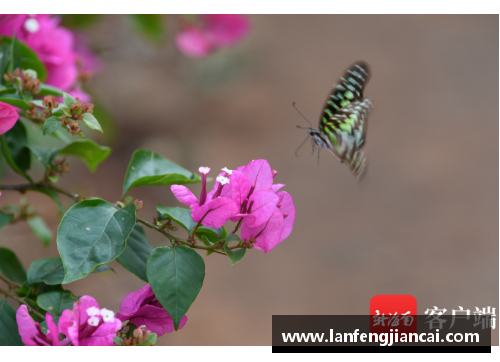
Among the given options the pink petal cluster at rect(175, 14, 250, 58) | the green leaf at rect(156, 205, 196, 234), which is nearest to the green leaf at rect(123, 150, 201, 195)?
the green leaf at rect(156, 205, 196, 234)

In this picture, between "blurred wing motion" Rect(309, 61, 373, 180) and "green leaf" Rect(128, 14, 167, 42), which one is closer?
"blurred wing motion" Rect(309, 61, 373, 180)

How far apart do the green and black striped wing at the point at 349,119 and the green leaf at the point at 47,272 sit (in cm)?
45

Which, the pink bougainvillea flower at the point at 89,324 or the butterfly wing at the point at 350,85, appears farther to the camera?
the butterfly wing at the point at 350,85

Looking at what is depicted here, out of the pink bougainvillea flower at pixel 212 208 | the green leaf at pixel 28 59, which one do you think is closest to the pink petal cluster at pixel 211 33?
the green leaf at pixel 28 59

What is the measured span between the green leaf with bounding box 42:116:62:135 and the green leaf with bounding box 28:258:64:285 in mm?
188

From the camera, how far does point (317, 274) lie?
2643 mm

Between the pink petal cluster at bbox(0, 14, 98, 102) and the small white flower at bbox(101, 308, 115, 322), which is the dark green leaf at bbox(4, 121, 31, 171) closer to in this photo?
the pink petal cluster at bbox(0, 14, 98, 102)

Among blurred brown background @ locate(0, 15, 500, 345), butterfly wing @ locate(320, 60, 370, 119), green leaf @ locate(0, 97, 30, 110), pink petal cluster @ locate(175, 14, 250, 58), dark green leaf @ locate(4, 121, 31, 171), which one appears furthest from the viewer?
blurred brown background @ locate(0, 15, 500, 345)

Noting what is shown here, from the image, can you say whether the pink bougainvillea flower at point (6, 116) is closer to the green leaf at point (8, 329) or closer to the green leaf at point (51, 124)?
the green leaf at point (51, 124)

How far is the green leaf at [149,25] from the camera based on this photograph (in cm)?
103

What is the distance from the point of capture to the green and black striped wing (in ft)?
2.29

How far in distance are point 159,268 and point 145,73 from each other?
114 inches

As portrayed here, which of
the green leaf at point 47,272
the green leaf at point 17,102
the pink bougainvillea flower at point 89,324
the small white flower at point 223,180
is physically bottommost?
the pink bougainvillea flower at point 89,324

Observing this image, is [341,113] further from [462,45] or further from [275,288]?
Answer: [462,45]
